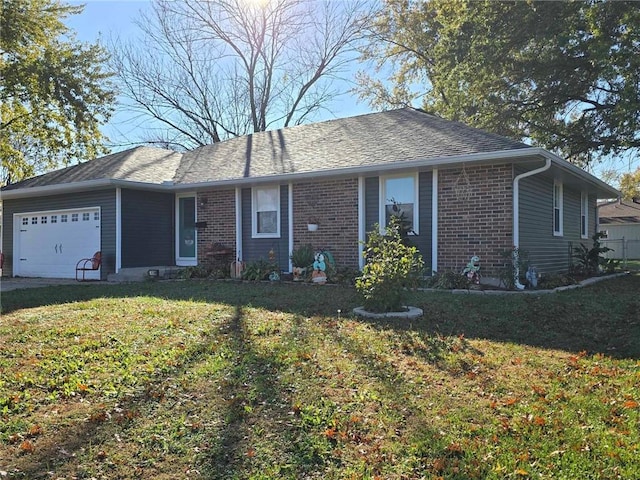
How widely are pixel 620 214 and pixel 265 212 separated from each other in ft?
100

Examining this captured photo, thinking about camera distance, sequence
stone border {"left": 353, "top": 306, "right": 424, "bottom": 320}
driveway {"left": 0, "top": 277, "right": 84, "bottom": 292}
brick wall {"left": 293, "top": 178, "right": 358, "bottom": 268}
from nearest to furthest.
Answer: stone border {"left": 353, "top": 306, "right": 424, "bottom": 320} → brick wall {"left": 293, "top": 178, "right": 358, "bottom": 268} → driveway {"left": 0, "top": 277, "right": 84, "bottom": 292}

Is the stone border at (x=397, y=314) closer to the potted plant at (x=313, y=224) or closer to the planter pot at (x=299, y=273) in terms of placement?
the planter pot at (x=299, y=273)

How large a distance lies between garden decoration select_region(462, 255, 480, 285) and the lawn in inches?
98.5

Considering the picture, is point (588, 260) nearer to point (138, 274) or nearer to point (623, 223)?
point (138, 274)

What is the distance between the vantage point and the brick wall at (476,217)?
9.48 m

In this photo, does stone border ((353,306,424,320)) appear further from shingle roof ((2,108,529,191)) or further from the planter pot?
the planter pot

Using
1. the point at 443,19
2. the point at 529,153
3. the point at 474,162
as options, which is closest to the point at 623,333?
the point at 529,153

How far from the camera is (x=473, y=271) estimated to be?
944 centimetres

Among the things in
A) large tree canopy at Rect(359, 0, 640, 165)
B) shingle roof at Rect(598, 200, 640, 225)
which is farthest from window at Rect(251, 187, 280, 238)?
shingle roof at Rect(598, 200, 640, 225)

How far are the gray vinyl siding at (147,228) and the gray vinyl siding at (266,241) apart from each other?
2.72 m

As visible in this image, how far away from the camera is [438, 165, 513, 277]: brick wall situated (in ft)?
31.1

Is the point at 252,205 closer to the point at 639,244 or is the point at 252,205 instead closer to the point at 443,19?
the point at 443,19

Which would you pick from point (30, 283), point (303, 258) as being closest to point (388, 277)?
point (303, 258)

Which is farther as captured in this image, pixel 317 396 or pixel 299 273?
pixel 299 273
